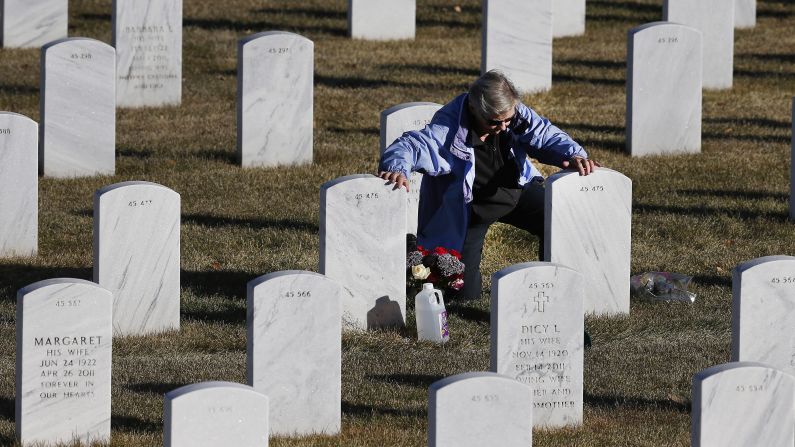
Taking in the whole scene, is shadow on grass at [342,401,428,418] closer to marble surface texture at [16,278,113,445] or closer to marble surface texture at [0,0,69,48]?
marble surface texture at [16,278,113,445]

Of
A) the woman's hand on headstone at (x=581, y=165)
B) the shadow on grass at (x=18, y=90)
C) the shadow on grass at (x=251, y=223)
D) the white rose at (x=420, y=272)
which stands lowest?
the shadow on grass at (x=251, y=223)

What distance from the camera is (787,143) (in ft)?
46.4

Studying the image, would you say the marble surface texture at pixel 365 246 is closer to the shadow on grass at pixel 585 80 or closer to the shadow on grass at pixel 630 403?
the shadow on grass at pixel 630 403

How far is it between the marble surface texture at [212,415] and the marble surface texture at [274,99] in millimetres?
6819

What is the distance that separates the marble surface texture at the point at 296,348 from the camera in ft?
23.5

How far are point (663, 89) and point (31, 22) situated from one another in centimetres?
730

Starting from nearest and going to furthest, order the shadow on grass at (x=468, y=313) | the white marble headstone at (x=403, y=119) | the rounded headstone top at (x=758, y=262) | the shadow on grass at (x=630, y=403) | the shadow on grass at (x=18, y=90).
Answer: the rounded headstone top at (x=758, y=262) → the shadow on grass at (x=630, y=403) → the shadow on grass at (x=468, y=313) → the white marble headstone at (x=403, y=119) → the shadow on grass at (x=18, y=90)

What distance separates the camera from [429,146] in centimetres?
924

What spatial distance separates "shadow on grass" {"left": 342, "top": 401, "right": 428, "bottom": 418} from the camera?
7.66 metres

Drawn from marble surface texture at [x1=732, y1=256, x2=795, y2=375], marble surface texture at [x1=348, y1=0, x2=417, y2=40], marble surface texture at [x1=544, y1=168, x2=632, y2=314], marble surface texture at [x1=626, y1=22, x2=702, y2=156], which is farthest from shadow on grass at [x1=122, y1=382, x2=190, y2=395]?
marble surface texture at [x1=348, y1=0, x2=417, y2=40]

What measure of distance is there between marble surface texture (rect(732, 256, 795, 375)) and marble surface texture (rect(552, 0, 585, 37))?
10.7 metres

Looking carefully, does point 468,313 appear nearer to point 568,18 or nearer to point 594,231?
point 594,231

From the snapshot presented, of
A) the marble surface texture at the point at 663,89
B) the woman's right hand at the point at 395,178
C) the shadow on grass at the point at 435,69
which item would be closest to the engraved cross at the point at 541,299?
the woman's right hand at the point at 395,178

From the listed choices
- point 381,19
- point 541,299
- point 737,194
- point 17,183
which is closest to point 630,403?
point 541,299
